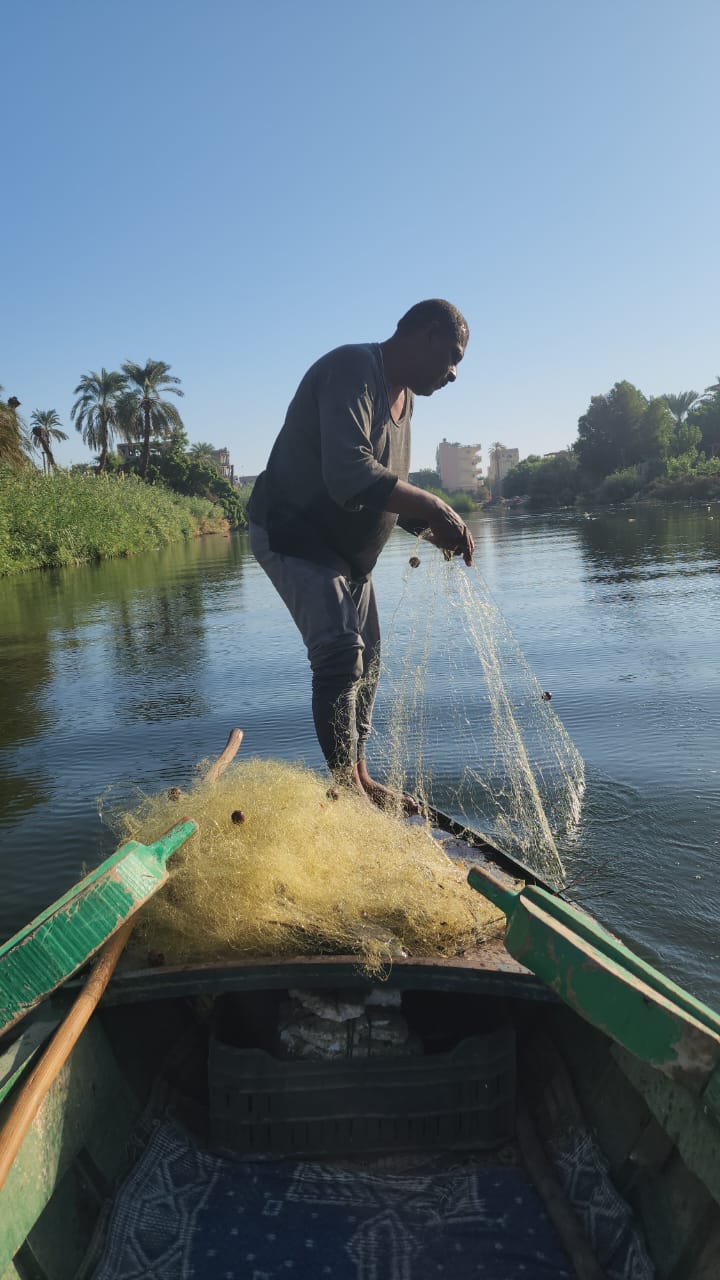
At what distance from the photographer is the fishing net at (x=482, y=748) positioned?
4746 mm

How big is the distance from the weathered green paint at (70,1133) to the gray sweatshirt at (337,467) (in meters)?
2.10

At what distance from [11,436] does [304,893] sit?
33.3 m

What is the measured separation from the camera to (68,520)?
107 feet

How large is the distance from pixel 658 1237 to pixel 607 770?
159 inches

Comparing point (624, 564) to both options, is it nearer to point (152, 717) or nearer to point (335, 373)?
point (152, 717)

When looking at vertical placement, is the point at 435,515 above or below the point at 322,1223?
above

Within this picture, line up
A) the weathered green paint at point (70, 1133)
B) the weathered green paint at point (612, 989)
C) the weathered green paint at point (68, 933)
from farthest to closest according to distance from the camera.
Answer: the weathered green paint at point (68, 933) → the weathered green paint at point (70, 1133) → the weathered green paint at point (612, 989)

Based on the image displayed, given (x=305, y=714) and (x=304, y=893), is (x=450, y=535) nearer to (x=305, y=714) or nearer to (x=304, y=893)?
(x=304, y=893)

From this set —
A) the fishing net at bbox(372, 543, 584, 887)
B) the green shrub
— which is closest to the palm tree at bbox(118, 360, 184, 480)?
the green shrub

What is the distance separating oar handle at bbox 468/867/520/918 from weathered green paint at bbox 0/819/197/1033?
85 cm

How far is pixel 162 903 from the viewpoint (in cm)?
254

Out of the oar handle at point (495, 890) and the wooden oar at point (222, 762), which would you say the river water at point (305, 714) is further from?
the oar handle at point (495, 890)

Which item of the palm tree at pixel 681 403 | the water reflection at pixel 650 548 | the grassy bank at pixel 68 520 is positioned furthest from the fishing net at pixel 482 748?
the palm tree at pixel 681 403

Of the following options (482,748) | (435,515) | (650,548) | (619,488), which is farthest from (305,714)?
(619,488)
